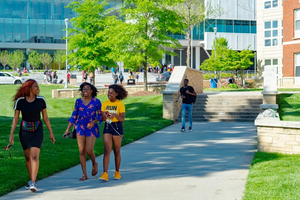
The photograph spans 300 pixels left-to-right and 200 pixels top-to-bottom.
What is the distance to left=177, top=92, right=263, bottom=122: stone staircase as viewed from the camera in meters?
17.6

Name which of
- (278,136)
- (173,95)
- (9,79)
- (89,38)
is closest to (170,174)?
(278,136)

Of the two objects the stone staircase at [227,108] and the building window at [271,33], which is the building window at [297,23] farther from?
the stone staircase at [227,108]

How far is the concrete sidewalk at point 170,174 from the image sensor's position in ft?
21.0

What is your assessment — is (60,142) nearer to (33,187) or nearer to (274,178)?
(33,187)

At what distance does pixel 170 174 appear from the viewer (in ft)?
25.6

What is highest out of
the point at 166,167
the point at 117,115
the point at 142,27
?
the point at 142,27

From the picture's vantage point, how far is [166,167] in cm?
851

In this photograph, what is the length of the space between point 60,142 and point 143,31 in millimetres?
17080

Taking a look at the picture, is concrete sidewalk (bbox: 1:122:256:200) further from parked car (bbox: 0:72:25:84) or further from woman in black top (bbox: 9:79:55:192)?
parked car (bbox: 0:72:25:84)

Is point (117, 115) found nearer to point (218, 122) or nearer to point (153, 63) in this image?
point (218, 122)

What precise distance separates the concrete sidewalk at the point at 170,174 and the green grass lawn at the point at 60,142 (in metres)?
0.31

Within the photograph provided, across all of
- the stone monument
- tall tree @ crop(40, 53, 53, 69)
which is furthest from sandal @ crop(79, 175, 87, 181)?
tall tree @ crop(40, 53, 53, 69)

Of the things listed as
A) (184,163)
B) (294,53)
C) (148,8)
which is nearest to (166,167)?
(184,163)

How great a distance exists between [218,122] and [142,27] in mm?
11475
